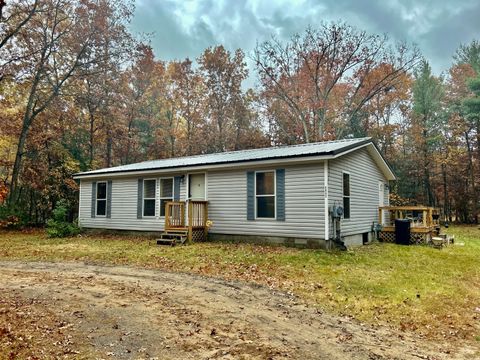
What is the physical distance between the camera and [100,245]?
11.9m

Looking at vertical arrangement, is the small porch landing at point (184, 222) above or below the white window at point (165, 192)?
below

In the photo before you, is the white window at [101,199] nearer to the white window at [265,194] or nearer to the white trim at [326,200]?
the white window at [265,194]

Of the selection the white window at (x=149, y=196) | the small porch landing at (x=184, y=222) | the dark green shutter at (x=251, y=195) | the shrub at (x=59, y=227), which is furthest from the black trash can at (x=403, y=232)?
the shrub at (x=59, y=227)

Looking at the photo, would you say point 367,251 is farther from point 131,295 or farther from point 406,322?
point 131,295

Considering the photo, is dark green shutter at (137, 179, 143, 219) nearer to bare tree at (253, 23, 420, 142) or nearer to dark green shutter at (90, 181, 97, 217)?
dark green shutter at (90, 181, 97, 217)

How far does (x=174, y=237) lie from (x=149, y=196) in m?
3.05

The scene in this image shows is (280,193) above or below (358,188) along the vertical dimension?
below

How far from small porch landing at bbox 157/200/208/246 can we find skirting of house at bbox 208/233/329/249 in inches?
23.1

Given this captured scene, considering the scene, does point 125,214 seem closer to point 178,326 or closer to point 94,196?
point 94,196

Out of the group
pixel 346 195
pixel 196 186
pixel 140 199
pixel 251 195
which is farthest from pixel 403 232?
pixel 140 199

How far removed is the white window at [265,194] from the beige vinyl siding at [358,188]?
6.17ft

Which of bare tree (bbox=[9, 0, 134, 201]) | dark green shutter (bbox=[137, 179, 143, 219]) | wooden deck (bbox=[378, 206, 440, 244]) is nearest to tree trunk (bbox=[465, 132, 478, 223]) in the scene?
wooden deck (bbox=[378, 206, 440, 244])

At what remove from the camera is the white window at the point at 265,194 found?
1100 centimetres

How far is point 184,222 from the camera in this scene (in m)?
12.1
